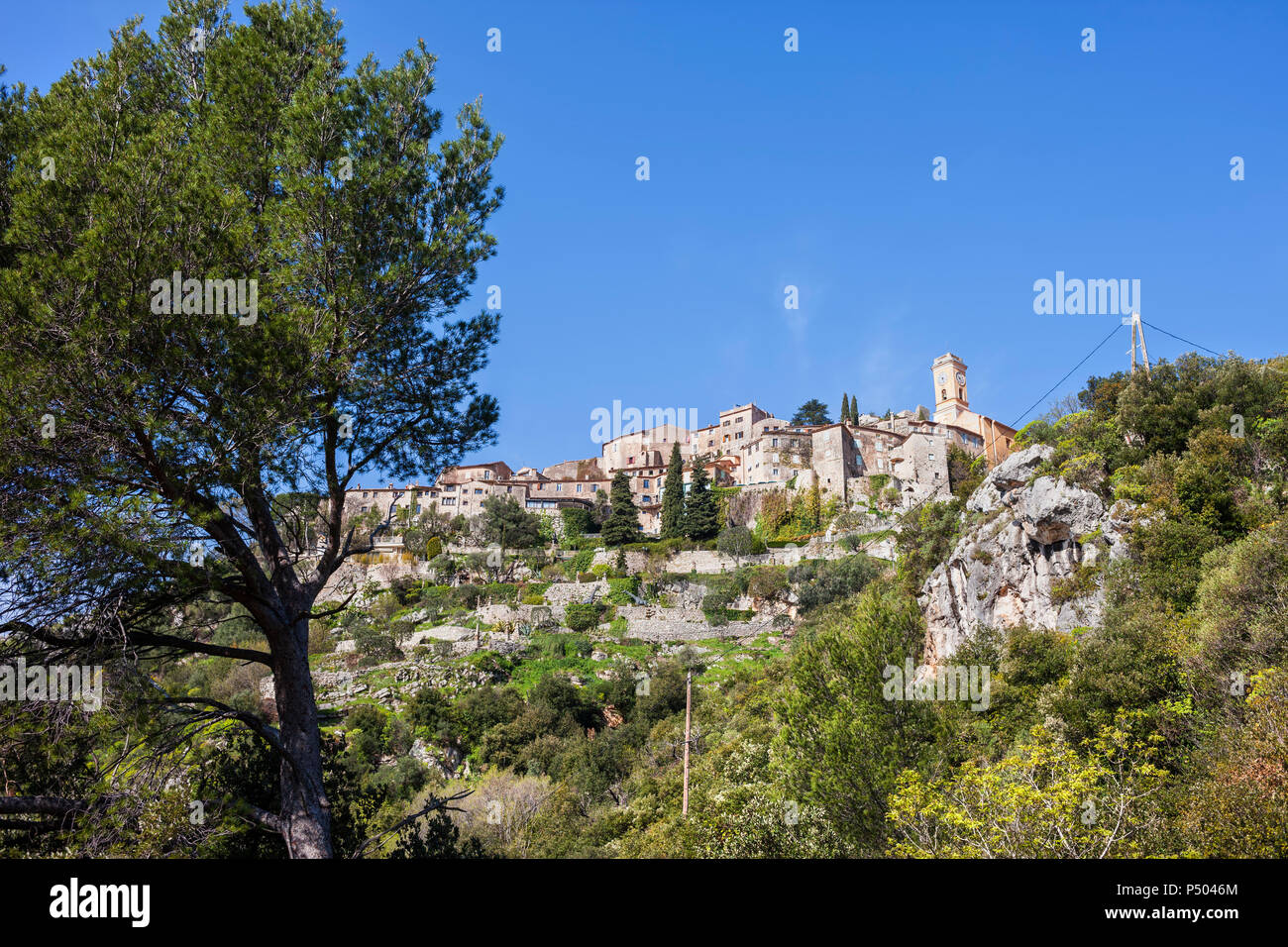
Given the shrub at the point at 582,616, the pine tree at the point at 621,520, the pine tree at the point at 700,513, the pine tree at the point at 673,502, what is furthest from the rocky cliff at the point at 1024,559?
the pine tree at the point at 621,520

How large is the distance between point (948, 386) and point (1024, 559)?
59917mm

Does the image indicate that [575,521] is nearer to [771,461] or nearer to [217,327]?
[771,461]

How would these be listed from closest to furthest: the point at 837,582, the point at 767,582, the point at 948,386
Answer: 1. the point at 837,582
2. the point at 767,582
3. the point at 948,386

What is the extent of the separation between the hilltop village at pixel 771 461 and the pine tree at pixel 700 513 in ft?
18.6

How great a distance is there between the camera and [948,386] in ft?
278

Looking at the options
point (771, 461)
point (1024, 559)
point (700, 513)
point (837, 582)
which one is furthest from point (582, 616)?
point (1024, 559)

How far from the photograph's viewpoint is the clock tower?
82.9 metres

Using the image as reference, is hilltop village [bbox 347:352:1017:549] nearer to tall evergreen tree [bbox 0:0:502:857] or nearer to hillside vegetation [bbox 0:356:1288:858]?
hillside vegetation [bbox 0:356:1288:858]

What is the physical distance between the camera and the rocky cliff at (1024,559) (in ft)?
87.0

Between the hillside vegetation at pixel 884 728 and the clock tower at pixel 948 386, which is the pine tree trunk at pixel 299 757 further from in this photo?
the clock tower at pixel 948 386

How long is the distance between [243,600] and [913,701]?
16677 mm

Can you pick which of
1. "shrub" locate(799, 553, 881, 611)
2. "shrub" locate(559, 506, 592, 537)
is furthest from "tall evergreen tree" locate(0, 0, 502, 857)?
"shrub" locate(559, 506, 592, 537)
